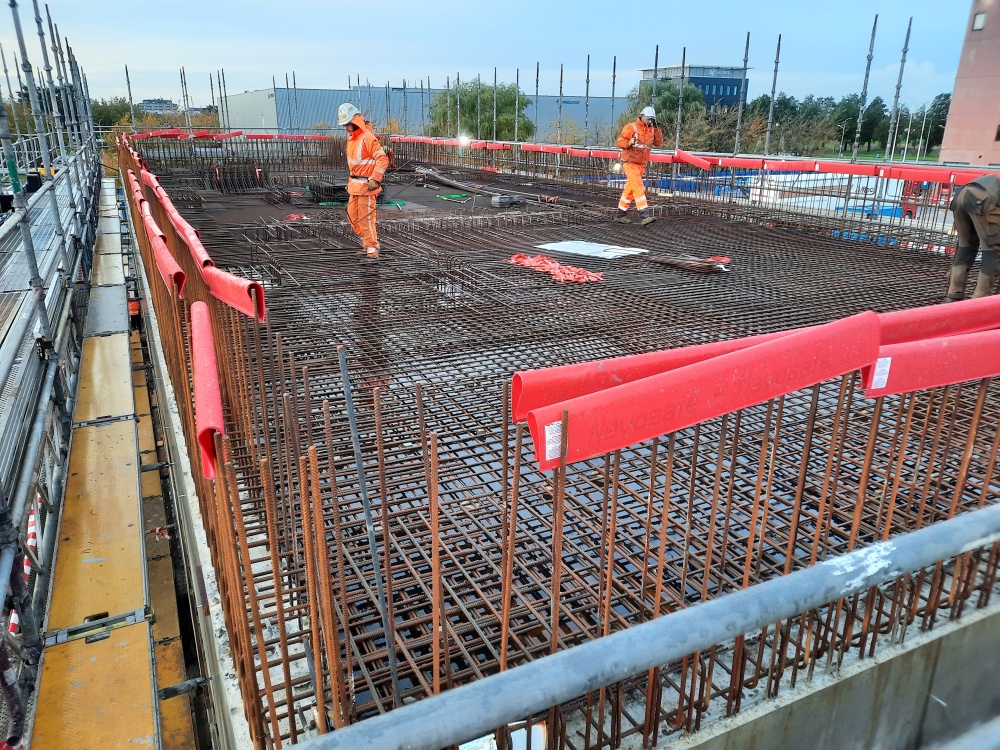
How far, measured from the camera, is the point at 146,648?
314 cm

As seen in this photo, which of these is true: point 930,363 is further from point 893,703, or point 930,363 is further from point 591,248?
point 591,248

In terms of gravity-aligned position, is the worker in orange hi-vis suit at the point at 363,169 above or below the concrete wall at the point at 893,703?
above

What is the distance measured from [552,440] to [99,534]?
11.1 feet

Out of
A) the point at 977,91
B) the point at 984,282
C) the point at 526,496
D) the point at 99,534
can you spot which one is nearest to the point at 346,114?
the point at 99,534

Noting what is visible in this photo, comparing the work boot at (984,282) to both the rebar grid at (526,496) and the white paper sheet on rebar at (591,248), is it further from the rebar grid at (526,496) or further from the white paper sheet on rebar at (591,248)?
the white paper sheet on rebar at (591,248)

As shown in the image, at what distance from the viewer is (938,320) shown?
243 centimetres

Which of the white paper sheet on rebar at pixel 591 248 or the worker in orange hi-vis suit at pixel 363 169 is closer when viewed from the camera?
the worker in orange hi-vis suit at pixel 363 169

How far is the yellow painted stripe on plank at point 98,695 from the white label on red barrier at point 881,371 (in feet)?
9.54

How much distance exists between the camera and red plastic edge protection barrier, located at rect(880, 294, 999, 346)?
233 cm

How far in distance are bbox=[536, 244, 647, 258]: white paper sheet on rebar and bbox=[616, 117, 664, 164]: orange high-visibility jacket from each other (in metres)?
2.09

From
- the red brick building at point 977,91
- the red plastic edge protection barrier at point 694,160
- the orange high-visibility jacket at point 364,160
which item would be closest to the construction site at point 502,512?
the orange high-visibility jacket at point 364,160

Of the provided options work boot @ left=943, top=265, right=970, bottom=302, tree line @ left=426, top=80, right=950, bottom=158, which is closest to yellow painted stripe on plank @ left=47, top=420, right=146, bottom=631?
work boot @ left=943, top=265, right=970, bottom=302

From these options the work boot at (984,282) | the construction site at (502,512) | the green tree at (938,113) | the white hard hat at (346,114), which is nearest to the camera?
the construction site at (502,512)

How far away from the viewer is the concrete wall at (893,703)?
2.21 meters
